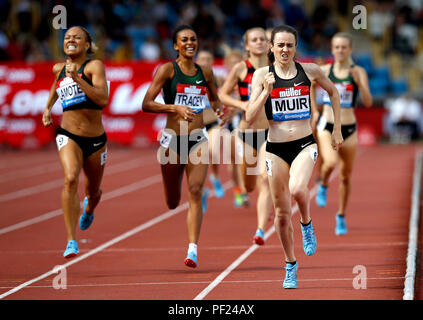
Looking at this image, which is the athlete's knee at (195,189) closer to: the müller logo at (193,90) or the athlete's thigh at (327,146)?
the müller logo at (193,90)

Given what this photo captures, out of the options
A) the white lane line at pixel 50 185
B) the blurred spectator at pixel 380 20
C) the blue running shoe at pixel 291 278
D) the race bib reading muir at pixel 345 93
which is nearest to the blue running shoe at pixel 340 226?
the race bib reading muir at pixel 345 93

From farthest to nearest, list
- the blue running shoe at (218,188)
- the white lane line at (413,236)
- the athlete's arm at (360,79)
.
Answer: the blue running shoe at (218,188)
the athlete's arm at (360,79)
the white lane line at (413,236)

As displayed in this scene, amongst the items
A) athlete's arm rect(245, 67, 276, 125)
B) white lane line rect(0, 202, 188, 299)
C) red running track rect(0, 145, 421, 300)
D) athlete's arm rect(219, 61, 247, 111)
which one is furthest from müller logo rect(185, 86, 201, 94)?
white lane line rect(0, 202, 188, 299)

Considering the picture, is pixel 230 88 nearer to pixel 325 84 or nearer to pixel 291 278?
pixel 325 84

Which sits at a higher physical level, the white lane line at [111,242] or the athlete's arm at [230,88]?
the athlete's arm at [230,88]

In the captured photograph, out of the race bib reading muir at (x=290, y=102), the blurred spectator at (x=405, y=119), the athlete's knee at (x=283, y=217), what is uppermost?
the blurred spectator at (x=405, y=119)

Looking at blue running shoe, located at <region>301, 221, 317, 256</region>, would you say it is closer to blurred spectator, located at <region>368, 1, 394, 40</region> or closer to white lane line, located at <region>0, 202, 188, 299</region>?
white lane line, located at <region>0, 202, 188, 299</region>

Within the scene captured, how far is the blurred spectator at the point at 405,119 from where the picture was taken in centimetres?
2580

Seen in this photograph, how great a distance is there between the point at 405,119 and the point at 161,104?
58.1 ft

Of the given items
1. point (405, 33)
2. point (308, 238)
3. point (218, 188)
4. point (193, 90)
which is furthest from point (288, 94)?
point (405, 33)

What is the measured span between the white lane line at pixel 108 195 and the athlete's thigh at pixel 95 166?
303 cm

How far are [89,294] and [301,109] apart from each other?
Result: 2488mm

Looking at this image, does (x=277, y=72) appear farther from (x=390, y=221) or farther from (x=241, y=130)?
(x=390, y=221)
